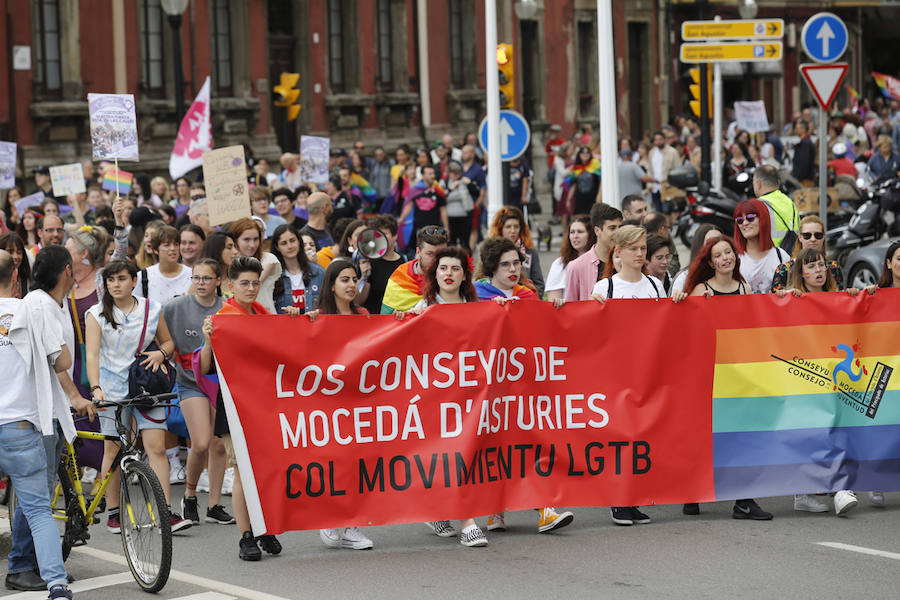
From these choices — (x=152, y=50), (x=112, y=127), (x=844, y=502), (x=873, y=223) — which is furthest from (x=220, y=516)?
(x=152, y=50)

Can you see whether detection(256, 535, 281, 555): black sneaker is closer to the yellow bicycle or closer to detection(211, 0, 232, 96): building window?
Result: the yellow bicycle

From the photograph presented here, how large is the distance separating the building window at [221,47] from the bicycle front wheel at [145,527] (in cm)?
2437

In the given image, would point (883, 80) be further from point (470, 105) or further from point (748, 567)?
point (748, 567)

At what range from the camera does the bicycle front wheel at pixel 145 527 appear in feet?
25.7

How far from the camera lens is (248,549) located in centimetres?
857

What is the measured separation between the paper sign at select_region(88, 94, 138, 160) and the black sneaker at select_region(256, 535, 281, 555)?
682 centimetres

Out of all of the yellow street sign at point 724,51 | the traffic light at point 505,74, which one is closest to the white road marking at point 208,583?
the yellow street sign at point 724,51

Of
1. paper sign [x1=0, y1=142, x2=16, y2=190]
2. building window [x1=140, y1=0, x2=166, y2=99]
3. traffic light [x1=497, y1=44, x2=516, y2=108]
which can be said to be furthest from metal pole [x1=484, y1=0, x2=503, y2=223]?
building window [x1=140, y1=0, x2=166, y2=99]

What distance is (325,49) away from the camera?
114 feet

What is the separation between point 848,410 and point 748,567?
1684 mm

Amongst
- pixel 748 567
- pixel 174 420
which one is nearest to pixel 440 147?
pixel 174 420

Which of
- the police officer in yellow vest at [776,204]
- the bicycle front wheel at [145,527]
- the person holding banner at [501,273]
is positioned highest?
the police officer in yellow vest at [776,204]

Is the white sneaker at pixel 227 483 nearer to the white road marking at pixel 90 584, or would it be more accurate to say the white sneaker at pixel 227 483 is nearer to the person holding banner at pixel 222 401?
the person holding banner at pixel 222 401

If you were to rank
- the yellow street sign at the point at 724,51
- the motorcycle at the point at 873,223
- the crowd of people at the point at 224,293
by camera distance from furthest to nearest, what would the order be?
the yellow street sign at the point at 724,51 < the motorcycle at the point at 873,223 < the crowd of people at the point at 224,293
